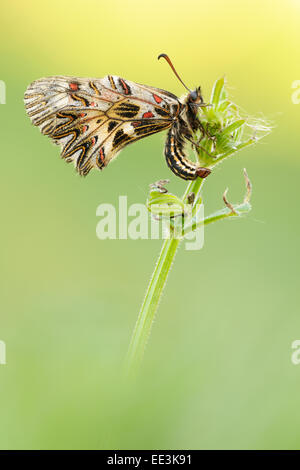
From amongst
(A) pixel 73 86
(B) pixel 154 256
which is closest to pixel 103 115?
(A) pixel 73 86

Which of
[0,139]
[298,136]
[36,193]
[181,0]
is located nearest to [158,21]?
[181,0]

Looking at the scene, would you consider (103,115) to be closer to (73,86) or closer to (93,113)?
(93,113)

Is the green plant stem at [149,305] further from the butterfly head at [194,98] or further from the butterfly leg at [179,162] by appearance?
the butterfly head at [194,98]

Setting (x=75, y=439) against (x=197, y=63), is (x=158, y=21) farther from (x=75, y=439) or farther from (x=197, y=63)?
(x=75, y=439)

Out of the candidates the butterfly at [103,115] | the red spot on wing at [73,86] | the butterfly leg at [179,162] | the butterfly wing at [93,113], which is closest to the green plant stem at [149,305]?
the butterfly leg at [179,162]

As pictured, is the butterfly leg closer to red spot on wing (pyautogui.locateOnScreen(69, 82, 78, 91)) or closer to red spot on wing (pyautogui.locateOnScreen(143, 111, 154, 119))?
red spot on wing (pyautogui.locateOnScreen(143, 111, 154, 119))

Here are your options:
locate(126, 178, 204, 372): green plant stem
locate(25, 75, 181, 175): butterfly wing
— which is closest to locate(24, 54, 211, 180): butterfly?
locate(25, 75, 181, 175): butterfly wing
